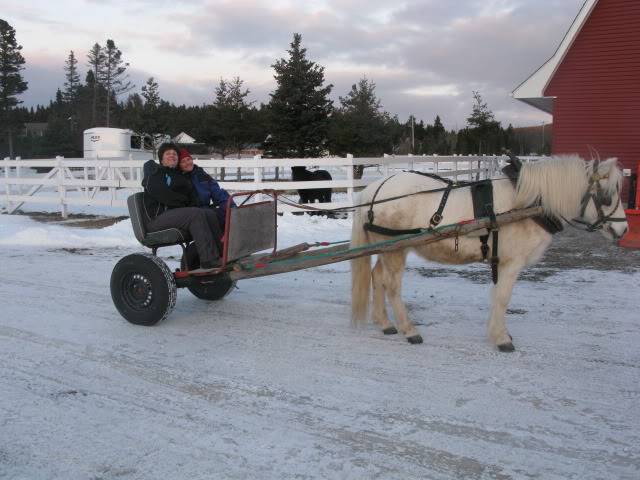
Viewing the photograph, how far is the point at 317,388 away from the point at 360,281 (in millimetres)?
1439

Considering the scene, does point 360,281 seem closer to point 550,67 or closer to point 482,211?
point 482,211

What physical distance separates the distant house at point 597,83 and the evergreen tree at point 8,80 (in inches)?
2011

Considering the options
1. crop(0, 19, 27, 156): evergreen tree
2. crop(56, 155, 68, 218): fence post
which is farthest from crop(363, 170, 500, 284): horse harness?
crop(0, 19, 27, 156): evergreen tree

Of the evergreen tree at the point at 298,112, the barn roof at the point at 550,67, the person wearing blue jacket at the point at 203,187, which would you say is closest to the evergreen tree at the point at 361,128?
the evergreen tree at the point at 298,112

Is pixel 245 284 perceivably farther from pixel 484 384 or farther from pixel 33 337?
pixel 484 384

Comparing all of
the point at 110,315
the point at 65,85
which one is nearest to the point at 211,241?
the point at 110,315

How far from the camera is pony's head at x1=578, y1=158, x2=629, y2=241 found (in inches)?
178

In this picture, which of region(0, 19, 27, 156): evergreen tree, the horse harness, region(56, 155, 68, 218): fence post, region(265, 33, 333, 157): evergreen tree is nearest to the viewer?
the horse harness

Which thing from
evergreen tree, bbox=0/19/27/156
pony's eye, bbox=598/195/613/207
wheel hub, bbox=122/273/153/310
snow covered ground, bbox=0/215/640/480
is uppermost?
evergreen tree, bbox=0/19/27/156

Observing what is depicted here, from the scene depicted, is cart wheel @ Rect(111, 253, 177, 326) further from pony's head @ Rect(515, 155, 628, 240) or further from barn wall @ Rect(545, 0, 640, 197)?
barn wall @ Rect(545, 0, 640, 197)

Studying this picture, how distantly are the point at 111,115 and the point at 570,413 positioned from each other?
7236 centimetres

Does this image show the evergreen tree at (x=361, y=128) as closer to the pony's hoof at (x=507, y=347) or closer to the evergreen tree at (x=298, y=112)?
the evergreen tree at (x=298, y=112)

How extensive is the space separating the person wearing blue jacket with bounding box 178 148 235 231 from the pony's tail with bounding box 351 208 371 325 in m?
1.44

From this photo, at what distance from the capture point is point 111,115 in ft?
226
